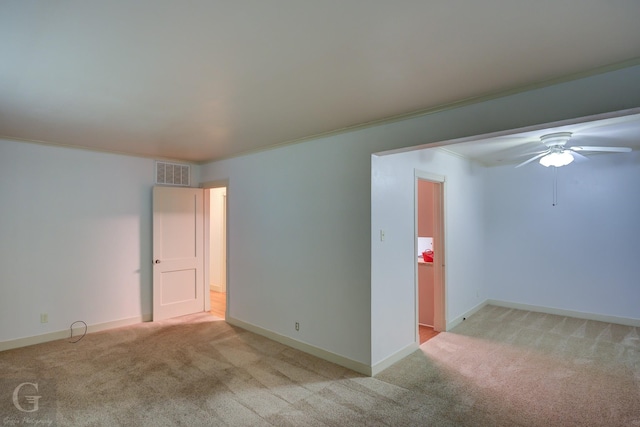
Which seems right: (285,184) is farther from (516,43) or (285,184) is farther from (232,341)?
(516,43)

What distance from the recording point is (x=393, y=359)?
3531 mm

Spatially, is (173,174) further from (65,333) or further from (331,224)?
(331,224)

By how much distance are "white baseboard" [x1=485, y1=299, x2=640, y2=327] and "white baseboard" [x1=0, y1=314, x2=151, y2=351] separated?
5.74 metres

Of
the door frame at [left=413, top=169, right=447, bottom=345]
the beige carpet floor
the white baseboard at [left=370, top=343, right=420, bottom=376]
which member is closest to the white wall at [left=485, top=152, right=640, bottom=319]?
the beige carpet floor

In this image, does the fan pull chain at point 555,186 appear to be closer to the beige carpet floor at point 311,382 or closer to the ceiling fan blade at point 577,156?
the ceiling fan blade at point 577,156

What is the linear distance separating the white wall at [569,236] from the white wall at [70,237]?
5.84 meters

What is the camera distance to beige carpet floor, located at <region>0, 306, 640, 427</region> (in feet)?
8.41

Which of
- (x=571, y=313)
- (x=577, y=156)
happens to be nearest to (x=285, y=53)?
(x=577, y=156)

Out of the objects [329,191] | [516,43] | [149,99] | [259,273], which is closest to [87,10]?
[149,99]

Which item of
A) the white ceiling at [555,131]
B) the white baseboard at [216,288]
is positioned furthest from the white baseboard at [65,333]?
the white ceiling at [555,131]

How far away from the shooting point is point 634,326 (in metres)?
4.75

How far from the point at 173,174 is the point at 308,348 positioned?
11.1 ft

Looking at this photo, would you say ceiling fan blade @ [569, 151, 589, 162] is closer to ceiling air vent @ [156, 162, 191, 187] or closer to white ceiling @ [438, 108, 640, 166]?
white ceiling @ [438, 108, 640, 166]

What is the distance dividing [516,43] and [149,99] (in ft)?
8.20
